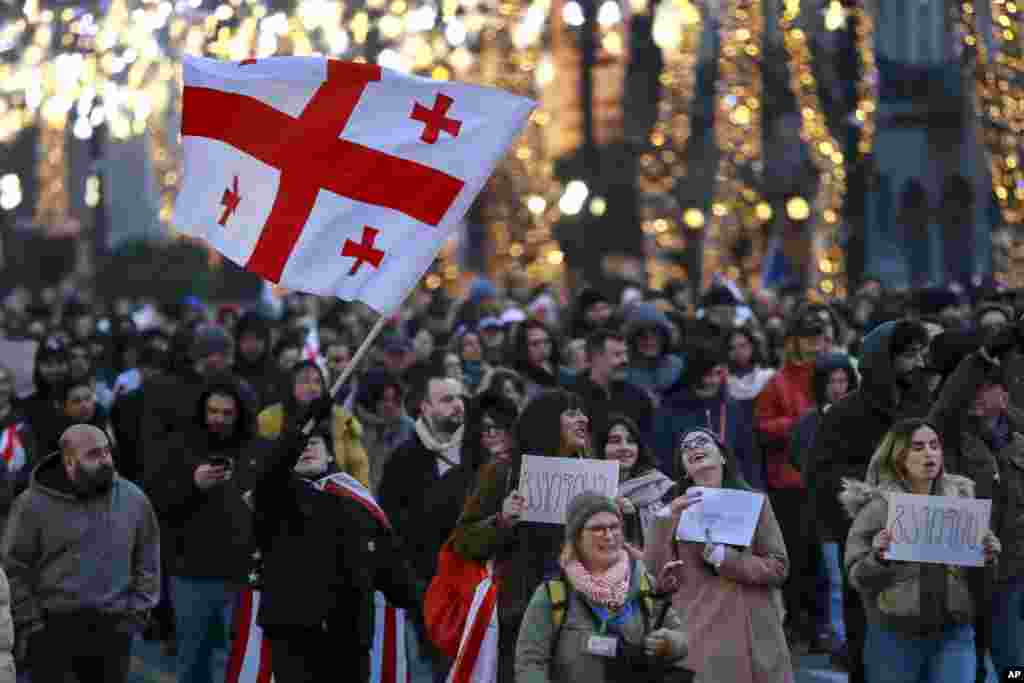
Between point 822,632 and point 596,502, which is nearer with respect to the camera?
point 596,502

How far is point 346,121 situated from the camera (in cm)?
1040

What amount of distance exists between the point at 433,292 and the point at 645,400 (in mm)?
14618

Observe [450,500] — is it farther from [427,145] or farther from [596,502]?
[596,502]

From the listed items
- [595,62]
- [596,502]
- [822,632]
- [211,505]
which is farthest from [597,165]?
[596,502]

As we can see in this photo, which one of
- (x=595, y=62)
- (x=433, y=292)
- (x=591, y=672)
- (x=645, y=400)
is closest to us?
(x=591, y=672)

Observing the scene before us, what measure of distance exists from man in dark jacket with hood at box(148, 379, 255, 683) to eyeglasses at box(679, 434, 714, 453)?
2969mm

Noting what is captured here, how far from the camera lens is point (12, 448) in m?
13.4

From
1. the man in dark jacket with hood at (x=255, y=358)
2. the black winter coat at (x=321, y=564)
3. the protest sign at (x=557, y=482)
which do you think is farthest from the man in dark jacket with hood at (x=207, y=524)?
the man in dark jacket with hood at (x=255, y=358)

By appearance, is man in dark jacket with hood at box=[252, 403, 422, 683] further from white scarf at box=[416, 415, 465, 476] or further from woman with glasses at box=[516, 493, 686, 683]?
white scarf at box=[416, 415, 465, 476]

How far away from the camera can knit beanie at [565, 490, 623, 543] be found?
8.38 metres

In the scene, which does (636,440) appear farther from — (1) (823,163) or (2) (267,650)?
(1) (823,163)

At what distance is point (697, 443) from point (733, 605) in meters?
0.62

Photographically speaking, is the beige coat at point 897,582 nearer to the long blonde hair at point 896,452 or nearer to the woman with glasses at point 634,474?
the long blonde hair at point 896,452

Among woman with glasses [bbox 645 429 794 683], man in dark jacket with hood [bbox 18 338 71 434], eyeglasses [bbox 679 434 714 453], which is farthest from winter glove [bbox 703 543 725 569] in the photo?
man in dark jacket with hood [bbox 18 338 71 434]
